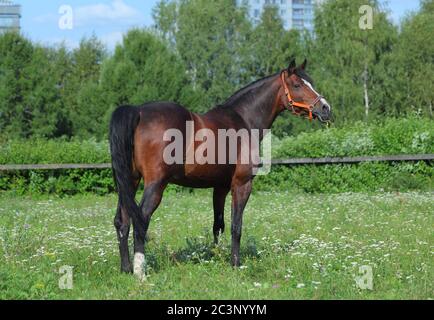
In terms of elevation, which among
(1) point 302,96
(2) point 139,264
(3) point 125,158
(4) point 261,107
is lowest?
(2) point 139,264

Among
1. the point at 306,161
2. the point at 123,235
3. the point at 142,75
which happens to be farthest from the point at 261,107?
the point at 142,75

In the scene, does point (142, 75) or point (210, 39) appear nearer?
point (142, 75)

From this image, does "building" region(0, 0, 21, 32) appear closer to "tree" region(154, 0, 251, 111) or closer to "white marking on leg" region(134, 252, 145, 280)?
"tree" region(154, 0, 251, 111)

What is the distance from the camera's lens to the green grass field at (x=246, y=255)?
5.62 metres

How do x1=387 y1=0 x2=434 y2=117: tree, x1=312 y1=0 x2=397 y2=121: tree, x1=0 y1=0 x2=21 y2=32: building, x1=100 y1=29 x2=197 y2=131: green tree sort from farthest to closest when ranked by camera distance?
x1=0 y1=0 x2=21 y2=32: building → x1=312 y1=0 x2=397 y2=121: tree → x1=387 y1=0 x2=434 y2=117: tree → x1=100 y1=29 x2=197 y2=131: green tree

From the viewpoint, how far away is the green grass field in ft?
18.5

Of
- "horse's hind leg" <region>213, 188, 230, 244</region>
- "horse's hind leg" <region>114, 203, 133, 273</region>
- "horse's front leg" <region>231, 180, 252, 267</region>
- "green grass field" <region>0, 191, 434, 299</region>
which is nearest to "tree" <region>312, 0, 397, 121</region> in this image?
"green grass field" <region>0, 191, 434, 299</region>

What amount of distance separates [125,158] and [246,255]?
2.19 m

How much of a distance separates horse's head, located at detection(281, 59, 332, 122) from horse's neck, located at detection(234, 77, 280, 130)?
152 mm

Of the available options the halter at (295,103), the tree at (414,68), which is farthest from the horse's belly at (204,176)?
the tree at (414,68)

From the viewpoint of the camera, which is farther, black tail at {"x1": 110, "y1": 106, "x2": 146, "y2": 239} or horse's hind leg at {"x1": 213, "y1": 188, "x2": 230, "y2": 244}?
horse's hind leg at {"x1": 213, "y1": 188, "x2": 230, "y2": 244}

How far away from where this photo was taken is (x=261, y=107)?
7.29 m

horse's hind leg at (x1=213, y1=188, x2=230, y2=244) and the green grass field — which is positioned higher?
horse's hind leg at (x1=213, y1=188, x2=230, y2=244)

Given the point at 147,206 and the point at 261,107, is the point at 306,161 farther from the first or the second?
the point at 147,206
